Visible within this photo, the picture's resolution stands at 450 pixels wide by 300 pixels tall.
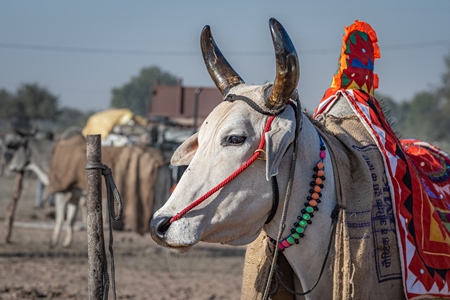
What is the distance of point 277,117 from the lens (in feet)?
9.99

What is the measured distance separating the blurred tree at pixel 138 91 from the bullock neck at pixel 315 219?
77931 mm

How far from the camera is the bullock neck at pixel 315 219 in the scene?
122 inches

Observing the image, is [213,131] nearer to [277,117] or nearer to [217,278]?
[277,117]

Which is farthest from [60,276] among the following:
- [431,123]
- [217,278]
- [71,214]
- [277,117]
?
[431,123]

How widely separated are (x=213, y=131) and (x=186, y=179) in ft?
0.85

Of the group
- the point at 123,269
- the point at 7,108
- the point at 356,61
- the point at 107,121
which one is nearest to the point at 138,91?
the point at 7,108

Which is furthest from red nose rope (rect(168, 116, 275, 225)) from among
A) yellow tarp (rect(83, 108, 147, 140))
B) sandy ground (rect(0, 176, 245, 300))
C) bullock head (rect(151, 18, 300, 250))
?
yellow tarp (rect(83, 108, 147, 140))

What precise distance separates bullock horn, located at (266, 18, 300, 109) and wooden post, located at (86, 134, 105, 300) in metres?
1.00

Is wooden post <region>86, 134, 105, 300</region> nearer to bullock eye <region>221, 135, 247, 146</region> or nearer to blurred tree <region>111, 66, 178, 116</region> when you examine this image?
bullock eye <region>221, 135, 247, 146</region>

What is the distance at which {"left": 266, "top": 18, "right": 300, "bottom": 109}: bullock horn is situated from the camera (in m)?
2.89

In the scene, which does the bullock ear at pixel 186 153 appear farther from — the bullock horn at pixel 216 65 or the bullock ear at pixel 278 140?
the bullock ear at pixel 278 140

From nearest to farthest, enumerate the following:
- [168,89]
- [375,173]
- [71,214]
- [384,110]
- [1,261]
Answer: [375,173] → [384,110] → [1,261] → [71,214] → [168,89]

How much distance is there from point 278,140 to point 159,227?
2.15 feet

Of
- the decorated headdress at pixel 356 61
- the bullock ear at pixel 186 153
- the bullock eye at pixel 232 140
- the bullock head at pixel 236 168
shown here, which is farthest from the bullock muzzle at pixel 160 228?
the decorated headdress at pixel 356 61
